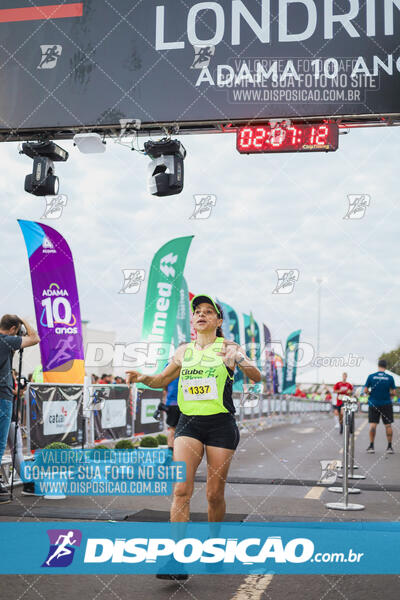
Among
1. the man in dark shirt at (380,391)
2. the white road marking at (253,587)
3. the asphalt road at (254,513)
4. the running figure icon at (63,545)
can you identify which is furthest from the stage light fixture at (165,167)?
the white road marking at (253,587)

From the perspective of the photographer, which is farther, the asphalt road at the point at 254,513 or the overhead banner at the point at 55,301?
the overhead banner at the point at 55,301

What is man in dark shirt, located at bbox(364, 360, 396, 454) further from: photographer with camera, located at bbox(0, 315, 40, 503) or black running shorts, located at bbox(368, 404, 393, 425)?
photographer with camera, located at bbox(0, 315, 40, 503)

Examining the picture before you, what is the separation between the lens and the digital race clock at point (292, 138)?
9031mm

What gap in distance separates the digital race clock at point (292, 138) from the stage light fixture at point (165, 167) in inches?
39.9

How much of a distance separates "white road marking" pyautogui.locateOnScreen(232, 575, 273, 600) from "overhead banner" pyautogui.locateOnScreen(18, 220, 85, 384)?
24.9ft

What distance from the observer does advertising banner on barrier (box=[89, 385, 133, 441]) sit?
37.1 ft

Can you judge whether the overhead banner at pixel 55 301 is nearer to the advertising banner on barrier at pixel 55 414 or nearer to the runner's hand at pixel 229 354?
the advertising banner on barrier at pixel 55 414

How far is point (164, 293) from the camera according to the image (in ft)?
49.3

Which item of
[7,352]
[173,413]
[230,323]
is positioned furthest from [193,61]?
[230,323]

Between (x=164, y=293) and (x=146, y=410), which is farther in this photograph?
(x=164, y=293)

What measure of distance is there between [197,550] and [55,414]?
540 cm

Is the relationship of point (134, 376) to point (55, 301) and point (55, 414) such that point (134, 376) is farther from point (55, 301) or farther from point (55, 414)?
point (55, 301)

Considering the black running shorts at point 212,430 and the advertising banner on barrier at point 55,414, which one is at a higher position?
the black running shorts at point 212,430

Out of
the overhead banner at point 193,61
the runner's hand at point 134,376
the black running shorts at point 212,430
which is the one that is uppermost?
the overhead banner at point 193,61
